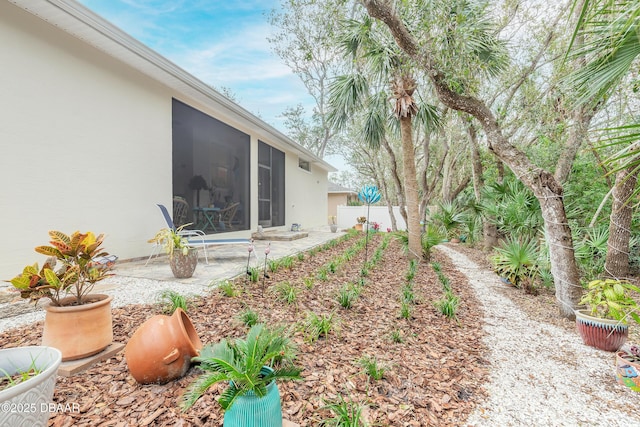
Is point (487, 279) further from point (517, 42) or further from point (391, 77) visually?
point (517, 42)

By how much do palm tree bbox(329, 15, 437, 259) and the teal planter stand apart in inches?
237

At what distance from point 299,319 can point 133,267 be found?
3430 mm

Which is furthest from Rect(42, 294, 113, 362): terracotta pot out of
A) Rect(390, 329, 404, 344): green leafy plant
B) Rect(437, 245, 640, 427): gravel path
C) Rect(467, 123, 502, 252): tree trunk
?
Rect(467, 123, 502, 252): tree trunk

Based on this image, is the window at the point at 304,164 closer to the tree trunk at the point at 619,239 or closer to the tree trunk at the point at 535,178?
the tree trunk at the point at 535,178

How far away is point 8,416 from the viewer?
1074 millimetres

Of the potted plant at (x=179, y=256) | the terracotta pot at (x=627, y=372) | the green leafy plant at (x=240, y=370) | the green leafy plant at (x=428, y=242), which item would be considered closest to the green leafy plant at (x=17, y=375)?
the green leafy plant at (x=240, y=370)

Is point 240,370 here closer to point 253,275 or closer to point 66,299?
point 66,299

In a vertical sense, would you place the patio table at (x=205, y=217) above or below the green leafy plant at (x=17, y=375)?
above

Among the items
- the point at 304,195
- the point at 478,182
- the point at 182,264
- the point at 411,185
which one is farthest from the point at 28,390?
the point at 304,195

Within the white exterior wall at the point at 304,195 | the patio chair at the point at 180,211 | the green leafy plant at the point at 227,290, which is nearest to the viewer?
the green leafy plant at the point at 227,290

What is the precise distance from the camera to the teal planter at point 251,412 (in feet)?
4.59

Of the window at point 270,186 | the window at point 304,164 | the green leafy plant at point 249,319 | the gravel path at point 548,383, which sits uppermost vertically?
the window at point 304,164

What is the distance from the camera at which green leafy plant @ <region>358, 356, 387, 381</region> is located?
2.25 meters

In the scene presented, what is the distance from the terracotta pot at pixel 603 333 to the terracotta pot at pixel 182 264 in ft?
15.9
